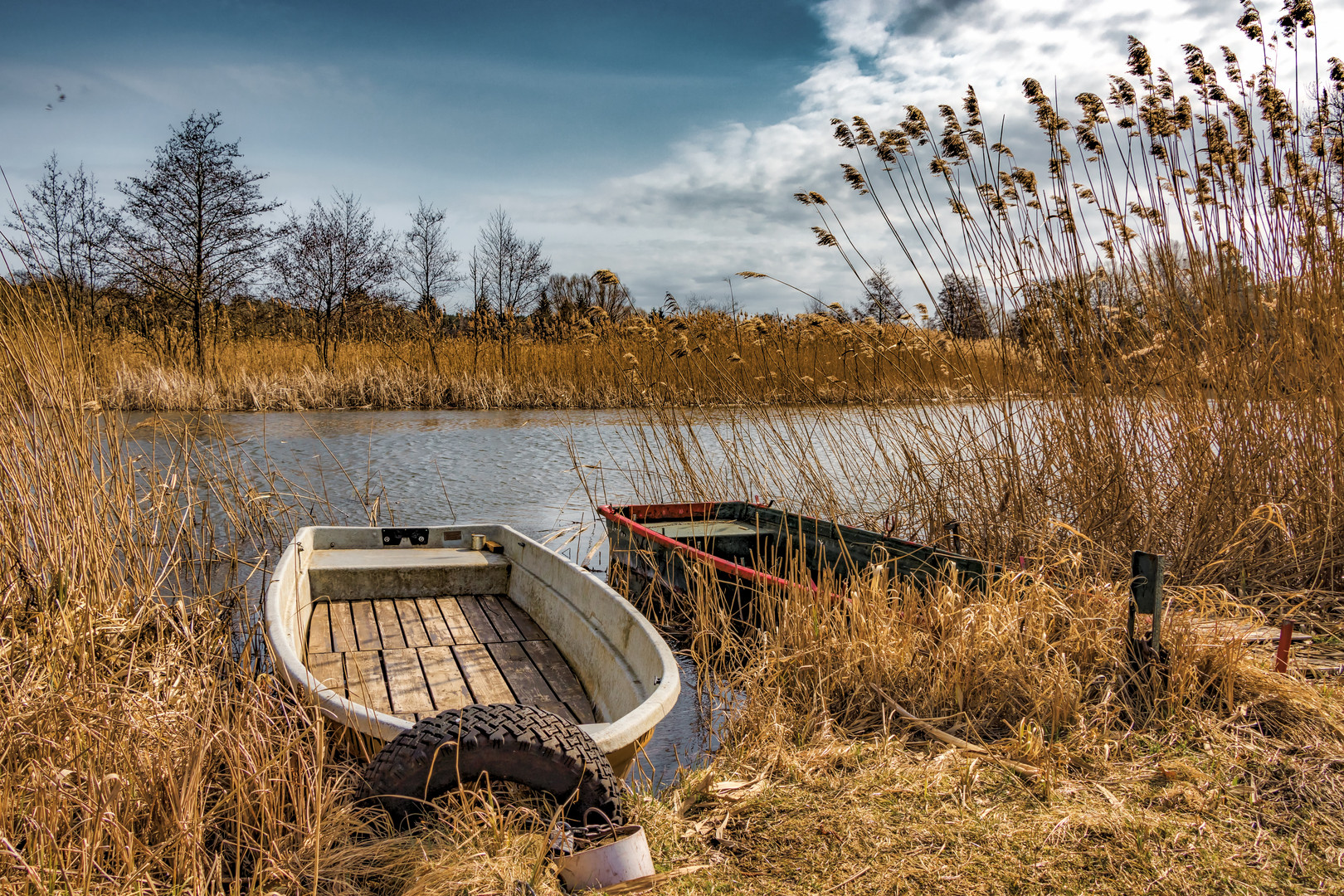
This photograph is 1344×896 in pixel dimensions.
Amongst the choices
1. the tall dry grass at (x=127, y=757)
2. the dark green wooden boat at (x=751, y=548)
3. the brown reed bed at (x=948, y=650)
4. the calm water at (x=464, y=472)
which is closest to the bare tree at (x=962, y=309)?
the brown reed bed at (x=948, y=650)

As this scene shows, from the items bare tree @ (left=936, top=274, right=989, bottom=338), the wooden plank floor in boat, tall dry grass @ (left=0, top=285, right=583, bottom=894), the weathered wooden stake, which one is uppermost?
bare tree @ (left=936, top=274, right=989, bottom=338)

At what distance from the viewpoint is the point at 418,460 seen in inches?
390

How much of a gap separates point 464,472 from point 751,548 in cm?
507

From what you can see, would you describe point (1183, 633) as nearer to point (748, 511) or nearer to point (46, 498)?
point (748, 511)

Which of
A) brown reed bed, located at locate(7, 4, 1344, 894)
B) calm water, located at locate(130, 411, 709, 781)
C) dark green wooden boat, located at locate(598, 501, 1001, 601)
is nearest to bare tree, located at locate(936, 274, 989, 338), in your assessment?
brown reed bed, located at locate(7, 4, 1344, 894)

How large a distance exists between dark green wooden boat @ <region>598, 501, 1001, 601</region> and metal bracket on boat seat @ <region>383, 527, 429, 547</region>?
1131 mm

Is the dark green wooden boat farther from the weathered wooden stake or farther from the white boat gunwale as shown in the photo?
the weathered wooden stake

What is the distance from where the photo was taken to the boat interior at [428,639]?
3217mm

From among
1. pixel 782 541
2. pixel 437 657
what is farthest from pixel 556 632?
pixel 782 541

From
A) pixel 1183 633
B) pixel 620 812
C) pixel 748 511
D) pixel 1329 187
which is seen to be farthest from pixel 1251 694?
pixel 748 511

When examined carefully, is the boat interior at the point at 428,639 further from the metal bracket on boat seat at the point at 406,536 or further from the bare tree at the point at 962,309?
the bare tree at the point at 962,309

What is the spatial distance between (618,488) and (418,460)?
2632 millimetres

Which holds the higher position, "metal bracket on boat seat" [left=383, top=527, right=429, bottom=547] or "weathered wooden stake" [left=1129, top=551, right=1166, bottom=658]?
"weathered wooden stake" [left=1129, top=551, right=1166, bottom=658]

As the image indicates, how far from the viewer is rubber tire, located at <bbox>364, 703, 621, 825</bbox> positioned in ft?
6.72
